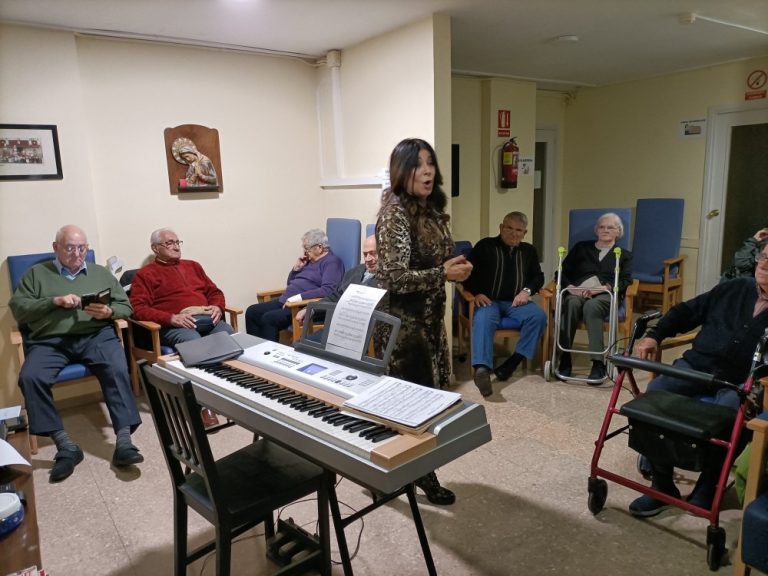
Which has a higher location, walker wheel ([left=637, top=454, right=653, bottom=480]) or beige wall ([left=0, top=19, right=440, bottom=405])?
beige wall ([left=0, top=19, right=440, bottom=405])

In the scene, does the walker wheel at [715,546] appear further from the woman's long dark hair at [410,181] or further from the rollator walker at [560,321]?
the rollator walker at [560,321]

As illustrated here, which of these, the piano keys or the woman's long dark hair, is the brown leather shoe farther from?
the woman's long dark hair

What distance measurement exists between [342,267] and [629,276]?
2.01 metres

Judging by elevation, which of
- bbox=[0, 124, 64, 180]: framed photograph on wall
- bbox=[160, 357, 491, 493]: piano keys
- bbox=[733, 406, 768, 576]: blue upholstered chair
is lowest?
bbox=[733, 406, 768, 576]: blue upholstered chair

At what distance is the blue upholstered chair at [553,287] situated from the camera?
12.1 feet

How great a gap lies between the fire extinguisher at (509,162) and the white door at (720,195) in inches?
70.0

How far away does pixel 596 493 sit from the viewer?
220 centimetres

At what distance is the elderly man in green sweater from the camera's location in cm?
275

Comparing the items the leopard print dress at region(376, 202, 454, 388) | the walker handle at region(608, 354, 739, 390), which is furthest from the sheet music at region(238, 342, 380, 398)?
the walker handle at region(608, 354, 739, 390)

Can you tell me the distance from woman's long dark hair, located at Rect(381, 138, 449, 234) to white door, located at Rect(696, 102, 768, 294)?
4.15 metres

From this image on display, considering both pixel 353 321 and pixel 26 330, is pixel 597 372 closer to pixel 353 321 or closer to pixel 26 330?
pixel 353 321

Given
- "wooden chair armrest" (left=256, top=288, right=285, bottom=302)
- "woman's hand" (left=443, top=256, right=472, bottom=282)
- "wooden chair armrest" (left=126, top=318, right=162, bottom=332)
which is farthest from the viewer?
"wooden chair armrest" (left=256, top=288, right=285, bottom=302)

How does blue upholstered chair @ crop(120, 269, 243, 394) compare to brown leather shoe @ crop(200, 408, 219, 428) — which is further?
blue upholstered chair @ crop(120, 269, 243, 394)

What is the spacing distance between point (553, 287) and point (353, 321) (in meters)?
2.60
